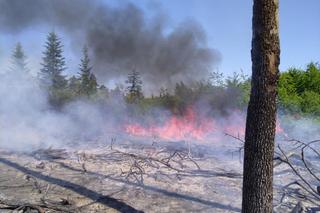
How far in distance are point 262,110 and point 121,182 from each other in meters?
4.35

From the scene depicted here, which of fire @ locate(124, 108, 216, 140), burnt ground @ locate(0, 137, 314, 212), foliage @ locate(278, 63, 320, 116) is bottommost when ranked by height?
burnt ground @ locate(0, 137, 314, 212)

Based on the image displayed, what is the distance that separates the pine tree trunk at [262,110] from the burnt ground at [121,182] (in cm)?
156

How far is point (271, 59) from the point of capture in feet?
14.1

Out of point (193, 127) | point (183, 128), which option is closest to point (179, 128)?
point (183, 128)

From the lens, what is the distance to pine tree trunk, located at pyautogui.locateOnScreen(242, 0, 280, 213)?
4250 mm

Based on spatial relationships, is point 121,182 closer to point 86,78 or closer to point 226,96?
point 226,96

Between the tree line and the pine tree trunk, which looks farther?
the tree line

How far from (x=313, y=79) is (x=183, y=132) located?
38.1 ft

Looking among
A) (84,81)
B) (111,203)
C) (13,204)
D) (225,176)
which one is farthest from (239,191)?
(84,81)

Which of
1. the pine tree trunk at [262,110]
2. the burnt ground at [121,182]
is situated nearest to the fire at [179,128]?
the burnt ground at [121,182]

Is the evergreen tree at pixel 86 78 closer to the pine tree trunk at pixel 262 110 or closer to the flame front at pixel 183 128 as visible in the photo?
the flame front at pixel 183 128

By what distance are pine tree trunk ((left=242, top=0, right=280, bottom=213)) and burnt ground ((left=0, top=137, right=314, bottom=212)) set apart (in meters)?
1.56

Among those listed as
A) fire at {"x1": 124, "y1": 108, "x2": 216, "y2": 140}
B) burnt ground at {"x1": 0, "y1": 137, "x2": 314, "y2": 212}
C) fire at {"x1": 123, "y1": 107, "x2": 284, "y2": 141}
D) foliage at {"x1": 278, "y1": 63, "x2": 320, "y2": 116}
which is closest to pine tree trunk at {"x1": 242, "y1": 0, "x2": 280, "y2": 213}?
burnt ground at {"x1": 0, "y1": 137, "x2": 314, "y2": 212}

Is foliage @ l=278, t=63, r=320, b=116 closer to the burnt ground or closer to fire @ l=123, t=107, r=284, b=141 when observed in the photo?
fire @ l=123, t=107, r=284, b=141
